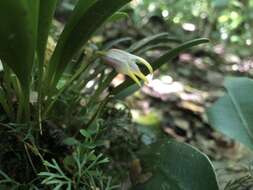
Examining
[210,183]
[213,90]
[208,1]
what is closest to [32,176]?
[210,183]

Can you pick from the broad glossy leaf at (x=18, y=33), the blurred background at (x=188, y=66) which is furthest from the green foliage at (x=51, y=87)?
the blurred background at (x=188, y=66)

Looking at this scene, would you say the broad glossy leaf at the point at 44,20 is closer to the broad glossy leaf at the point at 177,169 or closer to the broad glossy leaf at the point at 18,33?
the broad glossy leaf at the point at 18,33

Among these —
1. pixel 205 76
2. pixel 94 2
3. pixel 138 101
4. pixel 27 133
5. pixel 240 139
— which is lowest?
pixel 205 76

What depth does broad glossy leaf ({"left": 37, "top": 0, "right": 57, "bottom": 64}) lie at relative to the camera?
0.84 m

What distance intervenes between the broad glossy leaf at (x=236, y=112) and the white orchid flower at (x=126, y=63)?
1.38 ft

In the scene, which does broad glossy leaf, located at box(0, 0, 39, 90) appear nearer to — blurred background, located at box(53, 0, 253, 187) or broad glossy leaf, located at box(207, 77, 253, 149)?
blurred background, located at box(53, 0, 253, 187)

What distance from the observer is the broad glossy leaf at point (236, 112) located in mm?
1206

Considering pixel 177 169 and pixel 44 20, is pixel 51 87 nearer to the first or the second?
pixel 44 20

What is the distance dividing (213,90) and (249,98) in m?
1.03

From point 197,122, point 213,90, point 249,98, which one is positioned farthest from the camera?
point 213,90

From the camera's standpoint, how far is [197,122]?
193cm

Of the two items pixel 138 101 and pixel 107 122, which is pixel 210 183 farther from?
pixel 138 101

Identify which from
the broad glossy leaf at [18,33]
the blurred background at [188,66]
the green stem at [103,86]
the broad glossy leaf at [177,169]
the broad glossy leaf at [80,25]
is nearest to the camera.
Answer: the broad glossy leaf at [18,33]

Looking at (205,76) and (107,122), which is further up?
(107,122)
